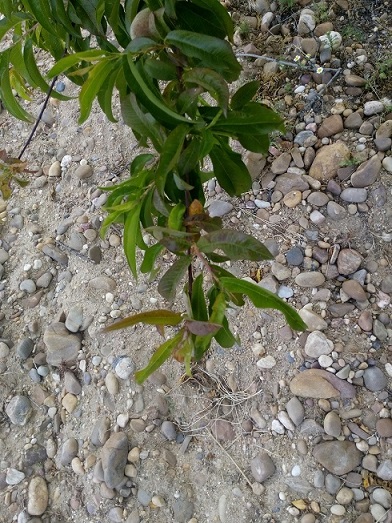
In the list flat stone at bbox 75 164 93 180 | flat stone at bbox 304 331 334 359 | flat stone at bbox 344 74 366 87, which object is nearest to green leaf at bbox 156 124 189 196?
flat stone at bbox 304 331 334 359

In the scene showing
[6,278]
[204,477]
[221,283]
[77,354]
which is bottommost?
[204,477]

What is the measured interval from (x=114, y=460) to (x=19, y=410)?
0.42 m

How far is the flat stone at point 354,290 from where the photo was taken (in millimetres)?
1638

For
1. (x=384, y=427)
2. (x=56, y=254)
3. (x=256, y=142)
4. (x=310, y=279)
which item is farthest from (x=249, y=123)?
(x=56, y=254)

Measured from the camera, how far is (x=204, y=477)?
5.33 feet

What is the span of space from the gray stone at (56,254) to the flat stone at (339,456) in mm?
1117

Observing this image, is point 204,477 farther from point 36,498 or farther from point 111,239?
point 111,239

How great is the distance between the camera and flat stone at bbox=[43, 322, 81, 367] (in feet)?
6.14

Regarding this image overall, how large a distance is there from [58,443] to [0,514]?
27cm

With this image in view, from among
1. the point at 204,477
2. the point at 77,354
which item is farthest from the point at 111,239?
the point at 204,477

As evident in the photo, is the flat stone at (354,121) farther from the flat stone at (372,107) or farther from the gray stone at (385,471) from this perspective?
the gray stone at (385,471)

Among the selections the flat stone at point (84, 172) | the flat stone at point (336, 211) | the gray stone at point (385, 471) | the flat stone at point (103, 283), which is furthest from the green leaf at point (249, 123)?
the flat stone at point (84, 172)

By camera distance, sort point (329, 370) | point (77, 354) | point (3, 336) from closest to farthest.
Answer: point (329, 370), point (77, 354), point (3, 336)

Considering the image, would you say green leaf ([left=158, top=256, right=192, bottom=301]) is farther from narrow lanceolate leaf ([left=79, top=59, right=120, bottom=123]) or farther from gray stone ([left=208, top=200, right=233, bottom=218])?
gray stone ([left=208, top=200, right=233, bottom=218])
